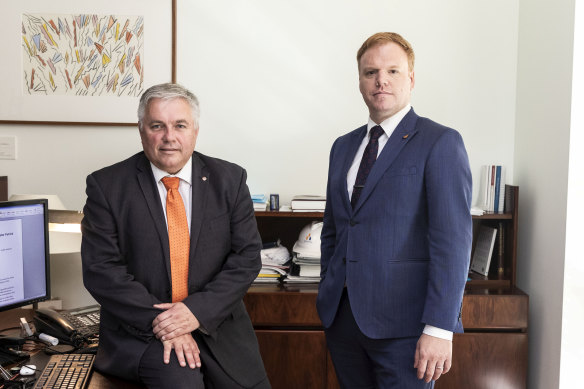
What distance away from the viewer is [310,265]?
2.61 m

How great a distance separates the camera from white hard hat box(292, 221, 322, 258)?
8.48 feet

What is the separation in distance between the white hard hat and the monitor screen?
3.84ft

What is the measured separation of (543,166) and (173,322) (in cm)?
180

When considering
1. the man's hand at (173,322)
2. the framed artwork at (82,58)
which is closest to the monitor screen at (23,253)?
the man's hand at (173,322)

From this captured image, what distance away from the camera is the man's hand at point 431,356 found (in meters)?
1.45

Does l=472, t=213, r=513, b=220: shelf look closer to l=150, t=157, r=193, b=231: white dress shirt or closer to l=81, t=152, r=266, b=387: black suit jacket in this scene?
l=81, t=152, r=266, b=387: black suit jacket

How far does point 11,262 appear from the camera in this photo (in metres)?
1.69

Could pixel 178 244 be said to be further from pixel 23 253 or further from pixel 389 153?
pixel 389 153

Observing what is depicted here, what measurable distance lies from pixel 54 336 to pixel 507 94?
→ 94.7 inches

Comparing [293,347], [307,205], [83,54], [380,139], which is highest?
[83,54]

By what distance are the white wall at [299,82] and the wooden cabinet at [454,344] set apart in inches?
30.0

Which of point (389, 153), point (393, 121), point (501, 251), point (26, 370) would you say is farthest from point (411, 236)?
point (501, 251)

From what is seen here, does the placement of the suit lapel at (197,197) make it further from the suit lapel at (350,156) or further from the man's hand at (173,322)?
the suit lapel at (350,156)

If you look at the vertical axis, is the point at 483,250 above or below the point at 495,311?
above
